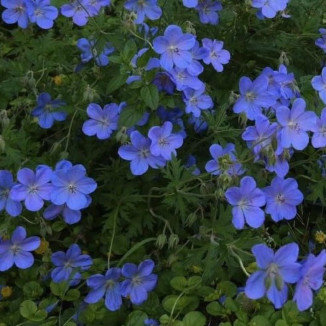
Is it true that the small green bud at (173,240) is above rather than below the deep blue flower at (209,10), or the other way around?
below

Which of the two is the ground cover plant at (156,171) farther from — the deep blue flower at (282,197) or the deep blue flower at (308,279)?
the deep blue flower at (308,279)

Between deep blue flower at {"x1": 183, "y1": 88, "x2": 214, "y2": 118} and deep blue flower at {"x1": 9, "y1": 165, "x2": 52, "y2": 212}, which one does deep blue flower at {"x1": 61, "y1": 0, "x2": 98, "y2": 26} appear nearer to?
deep blue flower at {"x1": 183, "y1": 88, "x2": 214, "y2": 118}

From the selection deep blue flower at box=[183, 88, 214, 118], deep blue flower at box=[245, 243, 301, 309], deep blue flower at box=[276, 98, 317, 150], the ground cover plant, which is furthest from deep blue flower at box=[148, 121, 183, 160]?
deep blue flower at box=[245, 243, 301, 309]

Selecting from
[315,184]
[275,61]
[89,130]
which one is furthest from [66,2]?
[315,184]

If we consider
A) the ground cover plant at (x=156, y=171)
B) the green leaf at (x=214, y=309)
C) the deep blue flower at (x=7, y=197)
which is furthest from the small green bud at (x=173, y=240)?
the deep blue flower at (x=7, y=197)

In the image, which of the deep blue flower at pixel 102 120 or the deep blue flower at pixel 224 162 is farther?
the deep blue flower at pixel 102 120

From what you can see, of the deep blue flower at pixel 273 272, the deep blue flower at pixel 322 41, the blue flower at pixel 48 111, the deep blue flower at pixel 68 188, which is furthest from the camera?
the deep blue flower at pixel 322 41

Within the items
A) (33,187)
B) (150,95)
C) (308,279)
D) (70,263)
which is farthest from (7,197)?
(308,279)

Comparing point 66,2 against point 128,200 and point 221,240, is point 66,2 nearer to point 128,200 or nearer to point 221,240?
point 128,200

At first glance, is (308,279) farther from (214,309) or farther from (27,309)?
(27,309)
